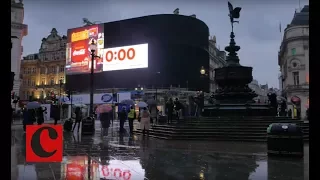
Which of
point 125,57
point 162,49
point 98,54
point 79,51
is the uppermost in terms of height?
point 162,49

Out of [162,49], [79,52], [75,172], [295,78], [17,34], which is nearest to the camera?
[75,172]

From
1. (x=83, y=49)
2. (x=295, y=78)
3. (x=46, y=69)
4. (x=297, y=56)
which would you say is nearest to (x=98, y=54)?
(x=83, y=49)

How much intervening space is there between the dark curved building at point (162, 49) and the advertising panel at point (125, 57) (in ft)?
10.3

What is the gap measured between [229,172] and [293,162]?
2.54 meters

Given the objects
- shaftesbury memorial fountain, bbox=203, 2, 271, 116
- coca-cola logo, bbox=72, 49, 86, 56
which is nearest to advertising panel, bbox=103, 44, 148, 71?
coca-cola logo, bbox=72, 49, 86, 56

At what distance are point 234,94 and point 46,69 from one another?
78.3 metres

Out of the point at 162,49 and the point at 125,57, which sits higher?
the point at 162,49

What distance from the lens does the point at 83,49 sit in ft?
214

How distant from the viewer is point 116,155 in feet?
35.7

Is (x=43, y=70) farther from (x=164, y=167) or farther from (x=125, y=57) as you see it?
(x=164, y=167)

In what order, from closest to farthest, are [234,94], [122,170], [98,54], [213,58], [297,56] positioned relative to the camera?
1. [122,170]
2. [234,94]
3. [98,54]
4. [297,56]
5. [213,58]

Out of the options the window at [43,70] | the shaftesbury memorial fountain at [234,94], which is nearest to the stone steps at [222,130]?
the shaftesbury memorial fountain at [234,94]

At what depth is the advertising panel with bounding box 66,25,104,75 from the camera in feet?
210

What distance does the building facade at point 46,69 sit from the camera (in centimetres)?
8838
